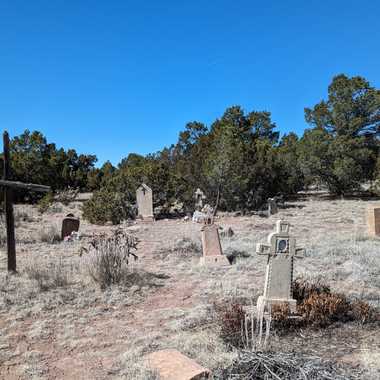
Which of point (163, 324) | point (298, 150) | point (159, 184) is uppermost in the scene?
point (298, 150)

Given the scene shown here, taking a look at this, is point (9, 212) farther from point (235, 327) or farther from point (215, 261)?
point (235, 327)

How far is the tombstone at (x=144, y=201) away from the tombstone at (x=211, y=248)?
897cm

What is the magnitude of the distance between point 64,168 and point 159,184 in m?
18.5

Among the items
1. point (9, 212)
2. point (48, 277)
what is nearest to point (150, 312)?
point (48, 277)

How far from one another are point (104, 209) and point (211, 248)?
30.1ft

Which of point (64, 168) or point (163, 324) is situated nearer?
point (163, 324)

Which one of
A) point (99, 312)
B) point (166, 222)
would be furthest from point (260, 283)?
point (166, 222)

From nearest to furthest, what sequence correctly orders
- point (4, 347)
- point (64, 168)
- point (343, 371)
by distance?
point (343, 371)
point (4, 347)
point (64, 168)

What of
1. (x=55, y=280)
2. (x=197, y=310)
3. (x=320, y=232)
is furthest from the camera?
(x=320, y=232)

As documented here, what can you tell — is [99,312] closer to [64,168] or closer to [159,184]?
[159,184]

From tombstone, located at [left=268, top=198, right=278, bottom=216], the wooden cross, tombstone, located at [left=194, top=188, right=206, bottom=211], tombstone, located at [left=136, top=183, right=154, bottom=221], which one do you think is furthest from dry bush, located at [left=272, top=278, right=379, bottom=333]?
tombstone, located at [left=194, top=188, right=206, bottom=211]

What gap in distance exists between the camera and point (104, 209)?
53.5 ft

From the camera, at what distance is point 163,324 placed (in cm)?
470

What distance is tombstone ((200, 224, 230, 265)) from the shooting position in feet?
26.2
